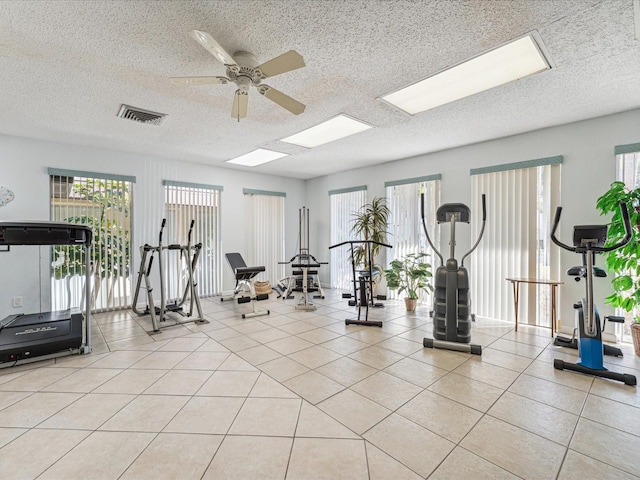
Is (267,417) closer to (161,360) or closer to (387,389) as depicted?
(387,389)

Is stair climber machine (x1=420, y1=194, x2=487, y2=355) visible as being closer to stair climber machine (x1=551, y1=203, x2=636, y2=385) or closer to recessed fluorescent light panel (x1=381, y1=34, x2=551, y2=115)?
stair climber machine (x1=551, y1=203, x2=636, y2=385)

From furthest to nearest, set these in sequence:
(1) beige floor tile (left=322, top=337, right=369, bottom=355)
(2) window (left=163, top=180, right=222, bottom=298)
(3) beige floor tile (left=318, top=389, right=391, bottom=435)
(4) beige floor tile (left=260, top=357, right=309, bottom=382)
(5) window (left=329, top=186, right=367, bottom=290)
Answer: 1. (5) window (left=329, top=186, right=367, bottom=290)
2. (2) window (left=163, top=180, right=222, bottom=298)
3. (1) beige floor tile (left=322, top=337, right=369, bottom=355)
4. (4) beige floor tile (left=260, top=357, right=309, bottom=382)
5. (3) beige floor tile (left=318, top=389, right=391, bottom=435)

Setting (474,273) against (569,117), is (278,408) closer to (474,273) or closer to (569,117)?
(474,273)

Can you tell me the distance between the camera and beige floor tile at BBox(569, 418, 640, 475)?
5.18 feet

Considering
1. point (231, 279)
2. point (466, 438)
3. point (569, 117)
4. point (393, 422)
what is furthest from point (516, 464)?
point (231, 279)

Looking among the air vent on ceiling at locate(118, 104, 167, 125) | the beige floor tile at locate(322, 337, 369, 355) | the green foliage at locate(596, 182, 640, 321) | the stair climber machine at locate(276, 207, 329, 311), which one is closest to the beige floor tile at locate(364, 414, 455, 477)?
the beige floor tile at locate(322, 337, 369, 355)

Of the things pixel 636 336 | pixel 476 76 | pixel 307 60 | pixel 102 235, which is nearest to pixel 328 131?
pixel 307 60

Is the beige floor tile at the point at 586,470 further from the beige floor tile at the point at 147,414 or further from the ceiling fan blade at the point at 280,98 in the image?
the ceiling fan blade at the point at 280,98

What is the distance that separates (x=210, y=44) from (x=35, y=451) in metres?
2.57

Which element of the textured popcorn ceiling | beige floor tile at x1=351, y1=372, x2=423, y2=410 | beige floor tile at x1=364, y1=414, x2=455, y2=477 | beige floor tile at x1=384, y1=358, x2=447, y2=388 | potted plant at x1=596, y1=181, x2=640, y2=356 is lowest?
beige floor tile at x1=364, y1=414, x2=455, y2=477

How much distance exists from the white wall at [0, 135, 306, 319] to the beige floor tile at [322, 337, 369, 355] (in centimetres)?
350

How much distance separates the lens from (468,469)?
5.00 feet

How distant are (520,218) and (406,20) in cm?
326

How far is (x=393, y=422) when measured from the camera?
1.92 meters
